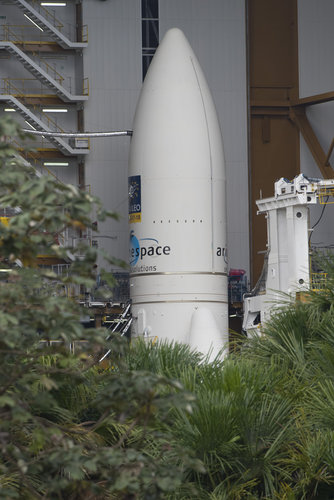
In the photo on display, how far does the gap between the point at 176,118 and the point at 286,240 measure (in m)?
4.62

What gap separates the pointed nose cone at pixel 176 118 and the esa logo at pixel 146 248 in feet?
6.41

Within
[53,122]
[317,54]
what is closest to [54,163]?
[53,122]

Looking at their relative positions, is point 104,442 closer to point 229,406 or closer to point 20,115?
→ point 229,406

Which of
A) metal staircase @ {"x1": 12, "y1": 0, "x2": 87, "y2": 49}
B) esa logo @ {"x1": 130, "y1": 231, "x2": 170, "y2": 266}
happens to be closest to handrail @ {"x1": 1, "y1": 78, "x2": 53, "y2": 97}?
metal staircase @ {"x1": 12, "y1": 0, "x2": 87, "y2": 49}

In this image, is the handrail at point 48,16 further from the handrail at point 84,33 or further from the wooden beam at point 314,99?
the wooden beam at point 314,99

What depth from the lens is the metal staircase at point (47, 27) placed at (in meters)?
37.5

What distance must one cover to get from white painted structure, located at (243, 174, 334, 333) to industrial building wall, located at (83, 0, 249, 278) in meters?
9.84

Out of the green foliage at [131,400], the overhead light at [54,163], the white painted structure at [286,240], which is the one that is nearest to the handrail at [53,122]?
the overhead light at [54,163]

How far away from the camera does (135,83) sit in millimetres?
38781

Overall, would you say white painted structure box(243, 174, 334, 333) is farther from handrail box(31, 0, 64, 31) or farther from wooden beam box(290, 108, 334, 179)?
handrail box(31, 0, 64, 31)

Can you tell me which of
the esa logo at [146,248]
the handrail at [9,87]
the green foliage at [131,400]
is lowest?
the green foliage at [131,400]

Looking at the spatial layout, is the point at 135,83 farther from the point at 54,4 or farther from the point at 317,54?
the point at 317,54

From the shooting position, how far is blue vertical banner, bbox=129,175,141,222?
28453 mm

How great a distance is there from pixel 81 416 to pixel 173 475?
6086 mm
